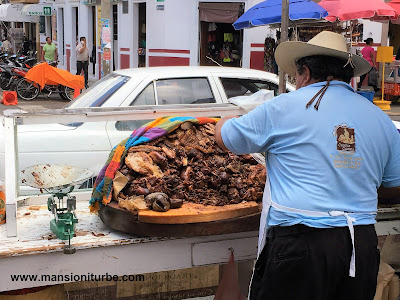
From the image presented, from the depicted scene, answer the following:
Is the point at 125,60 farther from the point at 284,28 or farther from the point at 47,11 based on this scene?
the point at 284,28

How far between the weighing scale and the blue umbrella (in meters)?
8.07

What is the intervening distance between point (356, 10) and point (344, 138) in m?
8.61

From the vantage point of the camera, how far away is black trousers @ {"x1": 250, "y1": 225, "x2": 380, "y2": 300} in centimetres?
231

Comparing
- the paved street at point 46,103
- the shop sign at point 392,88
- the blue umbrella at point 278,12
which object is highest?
the blue umbrella at point 278,12

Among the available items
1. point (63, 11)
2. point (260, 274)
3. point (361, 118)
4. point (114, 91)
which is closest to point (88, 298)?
point (260, 274)

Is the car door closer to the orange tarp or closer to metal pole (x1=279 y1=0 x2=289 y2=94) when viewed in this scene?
metal pole (x1=279 y1=0 x2=289 y2=94)

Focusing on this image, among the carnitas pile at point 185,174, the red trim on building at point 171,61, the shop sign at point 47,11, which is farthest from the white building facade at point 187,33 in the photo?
the carnitas pile at point 185,174

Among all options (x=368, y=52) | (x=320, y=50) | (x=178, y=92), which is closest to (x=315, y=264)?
(x=320, y=50)

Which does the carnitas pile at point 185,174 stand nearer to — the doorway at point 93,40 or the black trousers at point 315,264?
the black trousers at point 315,264

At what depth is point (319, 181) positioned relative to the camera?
→ 91.5 inches

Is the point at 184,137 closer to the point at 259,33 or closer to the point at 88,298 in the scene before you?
the point at 88,298

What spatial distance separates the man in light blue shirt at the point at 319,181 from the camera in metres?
2.32

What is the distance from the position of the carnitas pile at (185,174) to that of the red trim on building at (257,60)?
45.1 feet

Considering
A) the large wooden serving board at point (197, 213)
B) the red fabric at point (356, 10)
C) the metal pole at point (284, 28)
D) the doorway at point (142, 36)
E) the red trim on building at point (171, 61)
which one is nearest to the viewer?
the large wooden serving board at point (197, 213)
